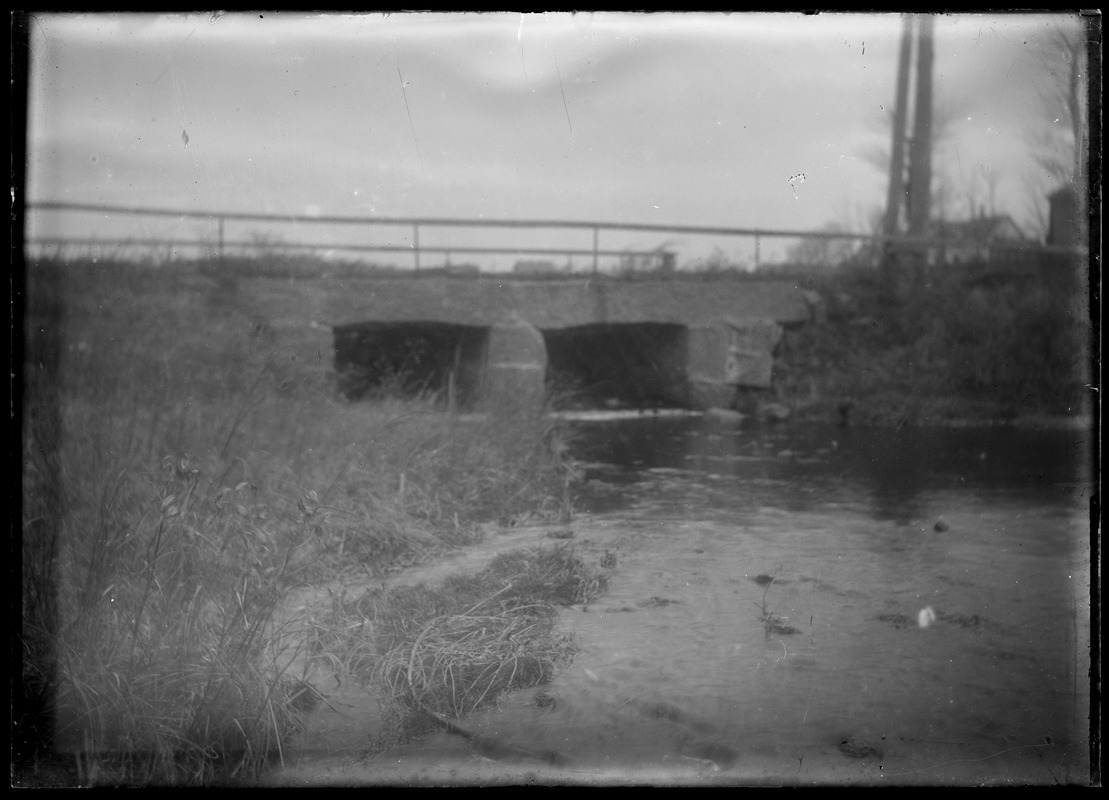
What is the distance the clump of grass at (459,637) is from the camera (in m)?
2.49

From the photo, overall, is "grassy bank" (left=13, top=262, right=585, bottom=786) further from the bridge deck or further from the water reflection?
the water reflection

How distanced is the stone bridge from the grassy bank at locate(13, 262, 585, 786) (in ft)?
0.57

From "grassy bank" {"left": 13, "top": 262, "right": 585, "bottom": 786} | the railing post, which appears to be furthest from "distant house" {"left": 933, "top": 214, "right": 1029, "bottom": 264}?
"grassy bank" {"left": 13, "top": 262, "right": 585, "bottom": 786}

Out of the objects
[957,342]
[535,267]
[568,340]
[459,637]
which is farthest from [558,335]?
[957,342]

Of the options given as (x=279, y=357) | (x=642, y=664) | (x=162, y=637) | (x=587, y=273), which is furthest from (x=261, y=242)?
(x=642, y=664)

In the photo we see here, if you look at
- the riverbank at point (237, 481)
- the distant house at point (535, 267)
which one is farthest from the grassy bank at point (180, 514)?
the distant house at point (535, 267)

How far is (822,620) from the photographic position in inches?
106

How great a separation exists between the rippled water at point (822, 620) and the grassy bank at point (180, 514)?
1.35 ft

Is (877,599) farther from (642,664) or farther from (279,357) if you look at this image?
(279,357)

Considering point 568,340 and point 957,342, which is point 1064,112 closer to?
point 957,342

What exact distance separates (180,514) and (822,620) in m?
1.99

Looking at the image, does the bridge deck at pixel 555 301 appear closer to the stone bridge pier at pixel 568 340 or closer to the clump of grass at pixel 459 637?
the stone bridge pier at pixel 568 340
